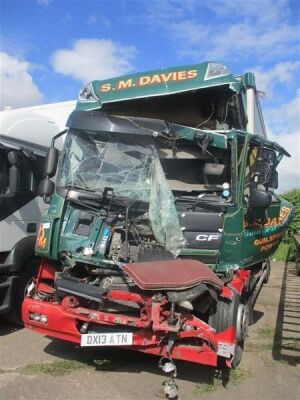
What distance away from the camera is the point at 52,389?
4.70 metres

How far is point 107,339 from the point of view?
4801 mm

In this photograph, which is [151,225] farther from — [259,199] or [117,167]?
[259,199]

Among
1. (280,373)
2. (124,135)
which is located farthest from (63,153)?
(280,373)

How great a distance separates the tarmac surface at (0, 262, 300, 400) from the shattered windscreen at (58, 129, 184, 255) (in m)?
1.82

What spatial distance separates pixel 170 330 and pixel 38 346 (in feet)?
7.35

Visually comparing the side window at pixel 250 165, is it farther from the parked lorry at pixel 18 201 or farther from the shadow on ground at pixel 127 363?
the parked lorry at pixel 18 201

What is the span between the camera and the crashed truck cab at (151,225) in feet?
15.7

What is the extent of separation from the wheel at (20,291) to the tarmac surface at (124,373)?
21 centimetres

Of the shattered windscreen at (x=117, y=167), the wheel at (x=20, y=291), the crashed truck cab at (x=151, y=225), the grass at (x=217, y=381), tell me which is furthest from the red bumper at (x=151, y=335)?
the wheel at (x=20, y=291)

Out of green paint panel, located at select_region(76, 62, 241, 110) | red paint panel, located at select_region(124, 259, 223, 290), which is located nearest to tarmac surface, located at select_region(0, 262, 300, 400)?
red paint panel, located at select_region(124, 259, 223, 290)

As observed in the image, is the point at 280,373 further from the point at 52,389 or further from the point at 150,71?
the point at 150,71

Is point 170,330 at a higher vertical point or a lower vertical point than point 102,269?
lower

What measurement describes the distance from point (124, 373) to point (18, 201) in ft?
9.50

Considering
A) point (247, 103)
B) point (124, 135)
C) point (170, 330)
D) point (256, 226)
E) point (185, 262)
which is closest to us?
point (170, 330)
